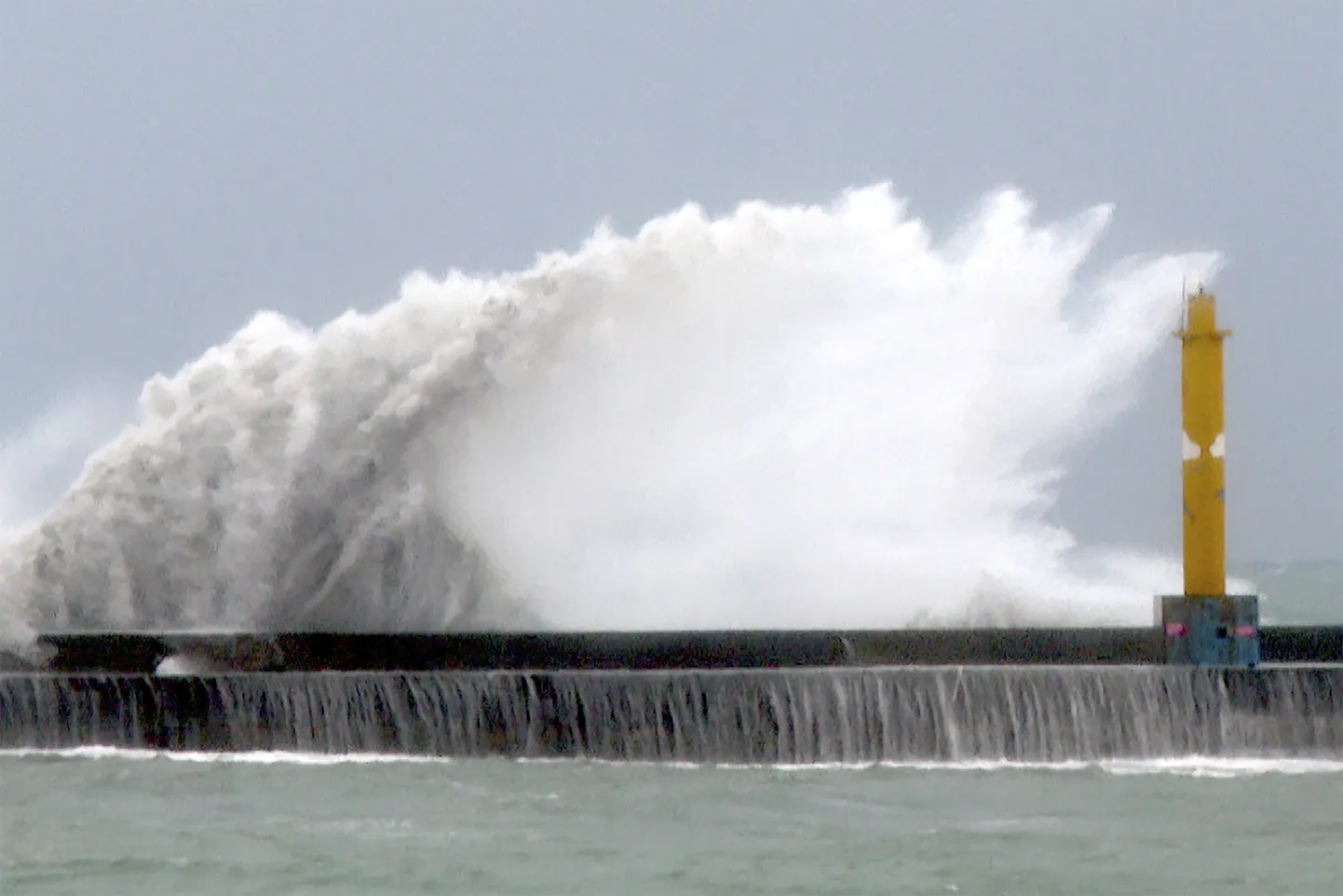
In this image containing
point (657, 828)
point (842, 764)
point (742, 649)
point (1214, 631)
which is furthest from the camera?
point (742, 649)

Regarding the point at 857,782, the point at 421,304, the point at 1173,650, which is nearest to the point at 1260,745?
the point at 1173,650

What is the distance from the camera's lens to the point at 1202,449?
48.2ft

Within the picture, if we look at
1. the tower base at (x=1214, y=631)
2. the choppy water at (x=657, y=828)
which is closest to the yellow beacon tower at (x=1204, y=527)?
the tower base at (x=1214, y=631)

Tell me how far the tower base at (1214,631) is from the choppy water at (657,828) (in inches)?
29.0

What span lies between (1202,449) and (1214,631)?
1062 millimetres

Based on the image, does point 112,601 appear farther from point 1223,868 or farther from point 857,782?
point 1223,868

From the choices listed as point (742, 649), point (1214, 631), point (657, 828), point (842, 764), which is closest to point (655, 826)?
point (657, 828)

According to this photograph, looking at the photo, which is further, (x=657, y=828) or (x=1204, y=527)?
(x=1204, y=527)

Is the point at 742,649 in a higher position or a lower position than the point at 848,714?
higher

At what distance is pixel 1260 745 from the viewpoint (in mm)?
14156

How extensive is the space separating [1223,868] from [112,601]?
976 centimetres

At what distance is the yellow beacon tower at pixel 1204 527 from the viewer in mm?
14508

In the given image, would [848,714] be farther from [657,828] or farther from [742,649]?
[657,828]

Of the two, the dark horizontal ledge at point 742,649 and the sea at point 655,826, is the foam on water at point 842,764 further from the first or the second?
the dark horizontal ledge at point 742,649
